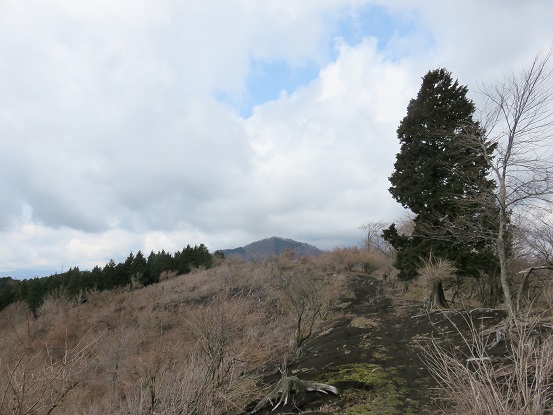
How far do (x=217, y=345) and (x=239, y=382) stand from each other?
4.96ft

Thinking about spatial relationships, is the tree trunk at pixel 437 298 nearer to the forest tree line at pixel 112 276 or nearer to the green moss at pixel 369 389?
the green moss at pixel 369 389

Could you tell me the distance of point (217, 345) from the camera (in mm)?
8797

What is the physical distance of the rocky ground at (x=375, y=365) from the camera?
8.37 meters

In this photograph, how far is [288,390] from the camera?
9.58 metres

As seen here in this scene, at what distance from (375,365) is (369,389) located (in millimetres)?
1938

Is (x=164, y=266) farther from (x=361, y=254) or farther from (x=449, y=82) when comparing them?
(x=449, y=82)

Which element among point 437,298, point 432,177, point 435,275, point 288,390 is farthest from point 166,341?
point 432,177

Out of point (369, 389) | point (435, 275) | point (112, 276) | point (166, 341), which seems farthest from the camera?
point (112, 276)

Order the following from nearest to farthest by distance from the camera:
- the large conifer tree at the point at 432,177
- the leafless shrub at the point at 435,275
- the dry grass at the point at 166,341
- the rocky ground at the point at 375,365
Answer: the dry grass at the point at 166,341 < the rocky ground at the point at 375,365 < the leafless shrub at the point at 435,275 < the large conifer tree at the point at 432,177

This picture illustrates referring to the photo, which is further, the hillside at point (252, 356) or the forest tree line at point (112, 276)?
the forest tree line at point (112, 276)

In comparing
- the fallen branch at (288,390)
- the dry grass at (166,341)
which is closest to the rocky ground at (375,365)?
the fallen branch at (288,390)

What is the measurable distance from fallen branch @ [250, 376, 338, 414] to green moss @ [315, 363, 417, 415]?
51cm

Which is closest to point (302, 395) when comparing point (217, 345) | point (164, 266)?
point (217, 345)

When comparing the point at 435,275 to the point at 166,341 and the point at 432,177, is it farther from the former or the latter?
the point at 166,341
